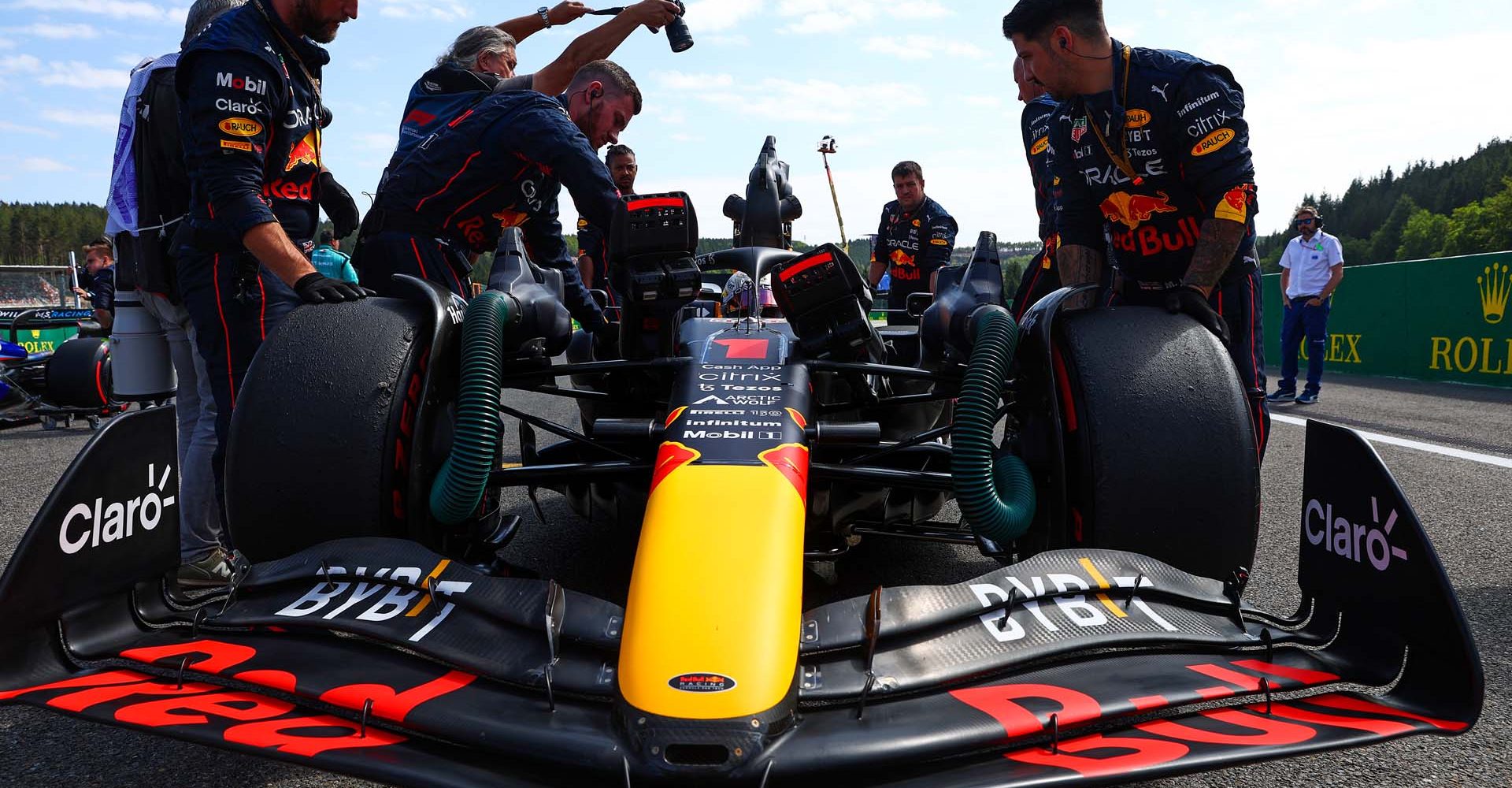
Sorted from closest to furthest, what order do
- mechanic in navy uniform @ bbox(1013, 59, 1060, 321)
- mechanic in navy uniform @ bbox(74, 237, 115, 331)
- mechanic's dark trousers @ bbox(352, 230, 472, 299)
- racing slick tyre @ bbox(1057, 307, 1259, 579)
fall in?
racing slick tyre @ bbox(1057, 307, 1259, 579) → mechanic's dark trousers @ bbox(352, 230, 472, 299) → mechanic in navy uniform @ bbox(1013, 59, 1060, 321) → mechanic in navy uniform @ bbox(74, 237, 115, 331)

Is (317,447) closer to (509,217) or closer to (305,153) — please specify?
(305,153)

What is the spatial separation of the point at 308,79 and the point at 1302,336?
9116 millimetres

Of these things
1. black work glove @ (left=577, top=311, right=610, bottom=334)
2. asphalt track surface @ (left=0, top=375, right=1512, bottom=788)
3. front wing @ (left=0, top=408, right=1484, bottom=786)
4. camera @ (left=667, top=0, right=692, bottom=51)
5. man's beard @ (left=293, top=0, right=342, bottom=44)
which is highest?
camera @ (left=667, top=0, right=692, bottom=51)

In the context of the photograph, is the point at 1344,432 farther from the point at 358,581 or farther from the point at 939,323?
the point at 358,581

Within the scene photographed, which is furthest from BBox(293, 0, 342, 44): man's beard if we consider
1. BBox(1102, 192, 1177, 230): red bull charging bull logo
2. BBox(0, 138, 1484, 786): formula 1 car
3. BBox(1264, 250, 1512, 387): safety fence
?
BBox(1264, 250, 1512, 387): safety fence

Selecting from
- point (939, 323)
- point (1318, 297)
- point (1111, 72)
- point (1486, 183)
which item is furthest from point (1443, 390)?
point (1486, 183)

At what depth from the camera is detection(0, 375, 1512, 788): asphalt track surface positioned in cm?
165

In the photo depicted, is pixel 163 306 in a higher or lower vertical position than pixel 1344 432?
higher

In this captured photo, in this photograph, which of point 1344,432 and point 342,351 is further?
point 342,351

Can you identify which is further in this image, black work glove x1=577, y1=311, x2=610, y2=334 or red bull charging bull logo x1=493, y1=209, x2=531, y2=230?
red bull charging bull logo x1=493, y1=209, x2=531, y2=230

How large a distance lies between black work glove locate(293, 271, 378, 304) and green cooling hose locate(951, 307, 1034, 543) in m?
1.42

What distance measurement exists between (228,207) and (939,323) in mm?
1888

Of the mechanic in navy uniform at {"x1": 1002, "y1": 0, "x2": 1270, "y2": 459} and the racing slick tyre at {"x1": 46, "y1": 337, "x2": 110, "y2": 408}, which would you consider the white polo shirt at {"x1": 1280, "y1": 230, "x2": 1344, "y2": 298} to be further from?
the racing slick tyre at {"x1": 46, "y1": 337, "x2": 110, "y2": 408}

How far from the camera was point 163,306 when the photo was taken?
9.94 feet
